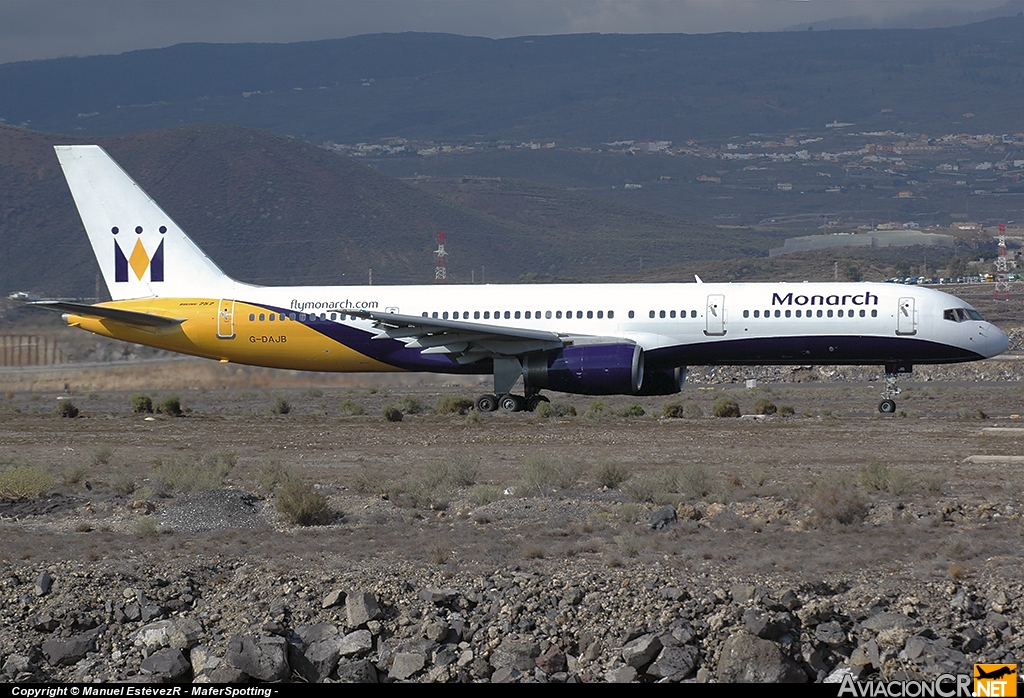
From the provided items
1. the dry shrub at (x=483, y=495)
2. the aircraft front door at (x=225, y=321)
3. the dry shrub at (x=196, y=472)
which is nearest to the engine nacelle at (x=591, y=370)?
the aircraft front door at (x=225, y=321)

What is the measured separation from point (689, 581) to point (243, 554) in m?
5.78

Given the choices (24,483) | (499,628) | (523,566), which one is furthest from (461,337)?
(499,628)

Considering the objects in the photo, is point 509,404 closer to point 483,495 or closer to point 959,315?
point 959,315

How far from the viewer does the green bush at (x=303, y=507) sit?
18.6 meters

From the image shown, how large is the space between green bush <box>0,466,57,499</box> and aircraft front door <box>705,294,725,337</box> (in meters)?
17.6

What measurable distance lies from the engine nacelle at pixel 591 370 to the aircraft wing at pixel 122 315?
406 inches

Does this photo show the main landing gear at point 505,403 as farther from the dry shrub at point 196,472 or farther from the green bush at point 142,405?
the green bush at point 142,405

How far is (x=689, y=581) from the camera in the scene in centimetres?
1471

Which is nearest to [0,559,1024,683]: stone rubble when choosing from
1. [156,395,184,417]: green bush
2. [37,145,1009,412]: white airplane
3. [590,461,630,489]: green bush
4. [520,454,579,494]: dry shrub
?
[520,454,579,494]: dry shrub

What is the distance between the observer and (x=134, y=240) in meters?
36.5

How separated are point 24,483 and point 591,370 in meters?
15.4

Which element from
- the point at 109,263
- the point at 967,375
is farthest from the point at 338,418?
the point at 967,375

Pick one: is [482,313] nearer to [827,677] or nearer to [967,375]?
[827,677]

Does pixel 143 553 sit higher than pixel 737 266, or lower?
lower
